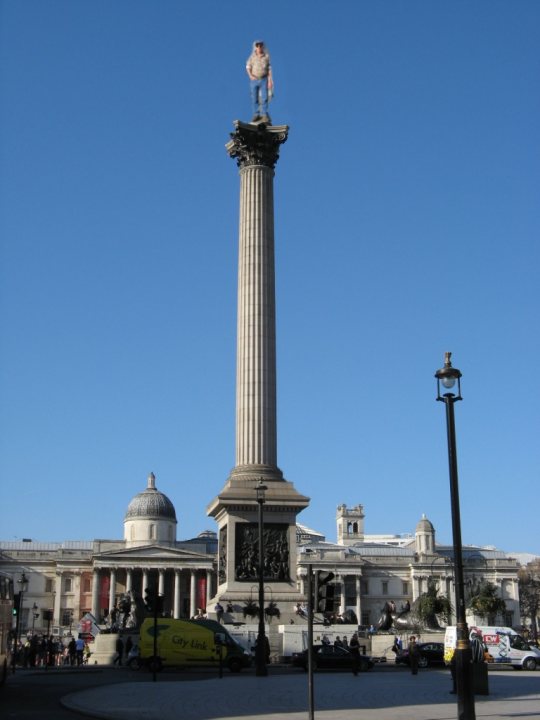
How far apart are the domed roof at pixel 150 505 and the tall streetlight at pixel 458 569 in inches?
4783

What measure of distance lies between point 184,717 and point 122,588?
4816 inches

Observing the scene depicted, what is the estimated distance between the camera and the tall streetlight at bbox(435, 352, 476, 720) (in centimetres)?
1980

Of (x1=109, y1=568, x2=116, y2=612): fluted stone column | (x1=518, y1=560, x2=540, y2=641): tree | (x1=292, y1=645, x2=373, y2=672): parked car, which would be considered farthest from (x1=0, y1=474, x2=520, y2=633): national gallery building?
(x1=292, y1=645, x2=373, y2=672): parked car

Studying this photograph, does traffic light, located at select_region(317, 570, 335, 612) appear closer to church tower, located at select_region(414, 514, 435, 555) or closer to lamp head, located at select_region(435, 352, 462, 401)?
lamp head, located at select_region(435, 352, 462, 401)

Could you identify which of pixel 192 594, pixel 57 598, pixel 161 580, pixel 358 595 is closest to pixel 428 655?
pixel 192 594

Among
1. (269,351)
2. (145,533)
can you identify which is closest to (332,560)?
(145,533)

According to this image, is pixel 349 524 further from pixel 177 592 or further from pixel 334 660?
pixel 334 660

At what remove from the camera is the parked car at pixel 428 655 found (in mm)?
48094

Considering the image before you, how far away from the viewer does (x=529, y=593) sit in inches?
5901

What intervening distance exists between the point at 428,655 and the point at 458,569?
2921 cm

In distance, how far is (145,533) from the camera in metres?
141

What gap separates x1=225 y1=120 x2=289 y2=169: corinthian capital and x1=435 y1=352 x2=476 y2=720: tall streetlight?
112 feet

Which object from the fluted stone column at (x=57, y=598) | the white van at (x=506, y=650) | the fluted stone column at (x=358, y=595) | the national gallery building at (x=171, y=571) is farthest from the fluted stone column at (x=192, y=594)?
the white van at (x=506, y=650)

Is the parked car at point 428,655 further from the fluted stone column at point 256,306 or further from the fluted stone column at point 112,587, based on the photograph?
the fluted stone column at point 112,587
